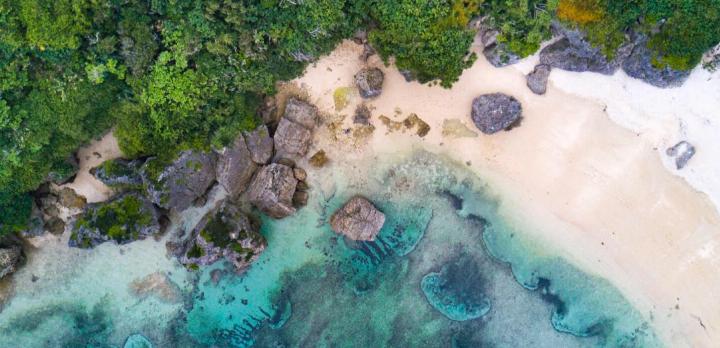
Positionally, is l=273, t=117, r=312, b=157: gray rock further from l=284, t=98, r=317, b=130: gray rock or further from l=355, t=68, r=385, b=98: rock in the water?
l=355, t=68, r=385, b=98: rock in the water

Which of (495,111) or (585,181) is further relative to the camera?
(585,181)

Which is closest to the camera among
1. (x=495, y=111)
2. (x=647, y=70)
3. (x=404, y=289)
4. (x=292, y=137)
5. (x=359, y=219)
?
(x=647, y=70)

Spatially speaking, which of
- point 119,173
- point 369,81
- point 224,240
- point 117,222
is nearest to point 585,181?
point 369,81

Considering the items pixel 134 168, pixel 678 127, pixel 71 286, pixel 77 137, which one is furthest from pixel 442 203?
pixel 71 286

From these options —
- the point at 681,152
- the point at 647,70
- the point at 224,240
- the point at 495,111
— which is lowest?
the point at 224,240

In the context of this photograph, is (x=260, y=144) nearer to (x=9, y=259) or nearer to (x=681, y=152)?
(x=9, y=259)
